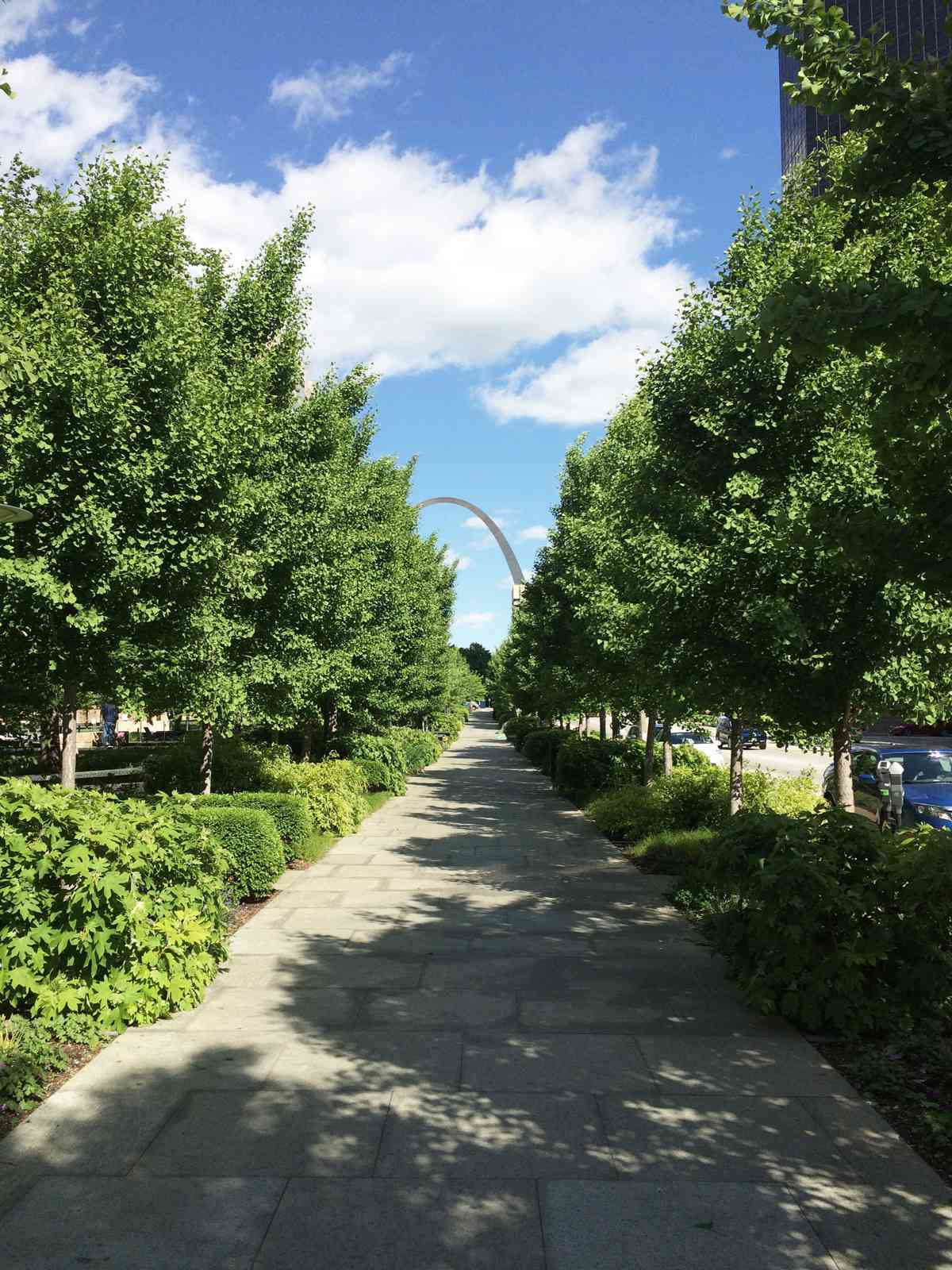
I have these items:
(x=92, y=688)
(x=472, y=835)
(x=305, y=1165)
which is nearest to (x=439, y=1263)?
(x=305, y=1165)

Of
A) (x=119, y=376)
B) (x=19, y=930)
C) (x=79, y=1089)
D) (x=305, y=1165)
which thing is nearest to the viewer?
(x=305, y=1165)

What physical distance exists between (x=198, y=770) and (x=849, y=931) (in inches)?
446

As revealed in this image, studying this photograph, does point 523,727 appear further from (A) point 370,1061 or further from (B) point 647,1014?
(A) point 370,1061

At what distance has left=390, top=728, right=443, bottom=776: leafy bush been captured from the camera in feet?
92.9

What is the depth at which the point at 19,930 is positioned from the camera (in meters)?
5.72

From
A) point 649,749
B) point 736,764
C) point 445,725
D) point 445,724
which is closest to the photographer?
point 736,764

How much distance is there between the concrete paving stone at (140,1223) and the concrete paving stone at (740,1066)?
232cm

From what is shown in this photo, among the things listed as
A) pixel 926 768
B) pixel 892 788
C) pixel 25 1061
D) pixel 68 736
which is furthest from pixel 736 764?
pixel 25 1061

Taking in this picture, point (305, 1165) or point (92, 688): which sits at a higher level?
point (92, 688)

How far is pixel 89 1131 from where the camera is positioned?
4.60 meters

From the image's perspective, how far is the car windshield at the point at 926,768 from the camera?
15.6 metres

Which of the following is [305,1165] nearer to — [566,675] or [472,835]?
[472,835]

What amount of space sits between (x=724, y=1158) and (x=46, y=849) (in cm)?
404

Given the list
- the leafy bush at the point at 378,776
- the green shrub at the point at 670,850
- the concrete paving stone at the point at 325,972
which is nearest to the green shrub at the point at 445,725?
the leafy bush at the point at 378,776
